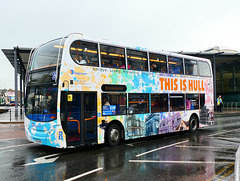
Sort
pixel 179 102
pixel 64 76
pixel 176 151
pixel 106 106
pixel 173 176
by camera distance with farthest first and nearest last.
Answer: pixel 179 102
pixel 106 106
pixel 176 151
pixel 64 76
pixel 173 176

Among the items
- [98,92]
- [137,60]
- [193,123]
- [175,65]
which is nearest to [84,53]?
[98,92]

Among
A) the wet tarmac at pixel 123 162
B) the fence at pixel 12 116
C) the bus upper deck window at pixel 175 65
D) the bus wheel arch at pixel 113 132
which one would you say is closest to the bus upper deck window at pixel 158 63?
the bus upper deck window at pixel 175 65

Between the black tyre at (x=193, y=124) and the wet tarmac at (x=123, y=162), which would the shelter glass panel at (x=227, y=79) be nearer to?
the black tyre at (x=193, y=124)

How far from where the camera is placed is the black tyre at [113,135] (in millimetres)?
8773

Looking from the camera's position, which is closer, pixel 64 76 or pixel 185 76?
pixel 64 76

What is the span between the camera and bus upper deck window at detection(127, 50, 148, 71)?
9.62m

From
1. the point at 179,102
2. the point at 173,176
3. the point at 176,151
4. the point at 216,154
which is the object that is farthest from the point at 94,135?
the point at 179,102

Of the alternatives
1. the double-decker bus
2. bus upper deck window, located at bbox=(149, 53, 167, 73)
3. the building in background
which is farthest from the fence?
the building in background

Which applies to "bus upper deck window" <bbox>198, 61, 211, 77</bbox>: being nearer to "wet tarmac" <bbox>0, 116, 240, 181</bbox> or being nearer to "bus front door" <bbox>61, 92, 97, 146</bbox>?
"wet tarmac" <bbox>0, 116, 240, 181</bbox>

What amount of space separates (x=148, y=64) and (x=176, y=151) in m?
3.97

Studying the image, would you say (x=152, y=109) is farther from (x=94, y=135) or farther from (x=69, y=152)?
(x=69, y=152)

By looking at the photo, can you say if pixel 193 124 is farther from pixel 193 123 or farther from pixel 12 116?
pixel 12 116

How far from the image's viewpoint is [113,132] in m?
8.93

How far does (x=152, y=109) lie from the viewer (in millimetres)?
10367
